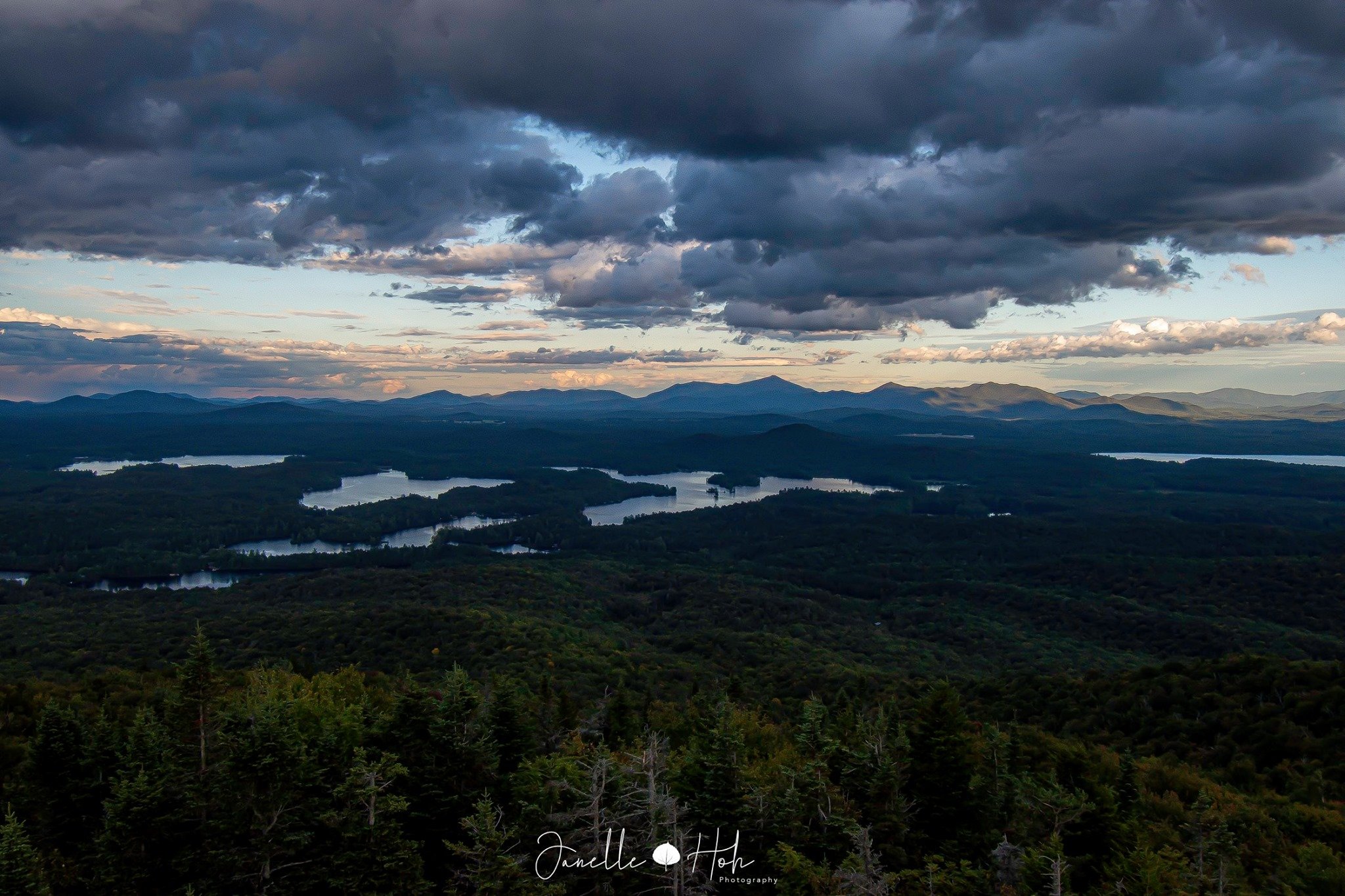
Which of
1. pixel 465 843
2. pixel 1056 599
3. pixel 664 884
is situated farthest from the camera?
pixel 1056 599

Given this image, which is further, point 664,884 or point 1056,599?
point 1056,599

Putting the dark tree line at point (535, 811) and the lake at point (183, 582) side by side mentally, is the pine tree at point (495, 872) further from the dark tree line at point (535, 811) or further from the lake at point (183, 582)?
the lake at point (183, 582)

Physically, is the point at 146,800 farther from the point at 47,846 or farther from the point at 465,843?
the point at 465,843

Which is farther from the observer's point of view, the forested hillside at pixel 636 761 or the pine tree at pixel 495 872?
the forested hillside at pixel 636 761

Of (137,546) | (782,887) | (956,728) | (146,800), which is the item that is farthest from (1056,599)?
(137,546)

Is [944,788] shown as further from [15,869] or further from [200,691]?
[15,869]

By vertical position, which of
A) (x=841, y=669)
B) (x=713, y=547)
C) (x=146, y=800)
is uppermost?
(x=146, y=800)

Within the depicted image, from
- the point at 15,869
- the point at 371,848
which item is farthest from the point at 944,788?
the point at 15,869

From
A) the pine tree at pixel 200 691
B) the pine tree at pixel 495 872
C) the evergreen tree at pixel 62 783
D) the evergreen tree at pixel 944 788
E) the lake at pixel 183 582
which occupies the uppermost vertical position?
the pine tree at pixel 200 691

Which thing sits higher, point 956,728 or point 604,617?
point 956,728
